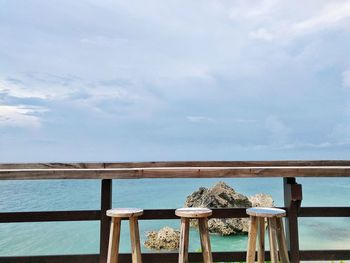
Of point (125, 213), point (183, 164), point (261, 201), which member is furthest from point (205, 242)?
point (261, 201)

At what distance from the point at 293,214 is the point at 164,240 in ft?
17.6

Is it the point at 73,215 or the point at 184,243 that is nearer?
the point at 184,243

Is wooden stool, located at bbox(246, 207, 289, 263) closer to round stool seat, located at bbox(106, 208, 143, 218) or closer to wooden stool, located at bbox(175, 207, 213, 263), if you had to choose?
wooden stool, located at bbox(175, 207, 213, 263)

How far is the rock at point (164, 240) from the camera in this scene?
6754mm

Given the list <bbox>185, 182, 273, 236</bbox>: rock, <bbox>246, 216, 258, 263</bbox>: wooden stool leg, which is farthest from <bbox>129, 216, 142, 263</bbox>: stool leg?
<bbox>185, 182, 273, 236</bbox>: rock

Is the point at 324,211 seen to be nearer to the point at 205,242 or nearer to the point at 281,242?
the point at 281,242

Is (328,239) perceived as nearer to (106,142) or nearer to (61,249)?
(61,249)

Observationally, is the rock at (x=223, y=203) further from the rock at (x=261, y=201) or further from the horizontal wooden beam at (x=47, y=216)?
the horizontal wooden beam at (x=47, y=216)

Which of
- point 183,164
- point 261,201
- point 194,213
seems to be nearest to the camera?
point 194,213

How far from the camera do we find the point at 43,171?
1.84 meters

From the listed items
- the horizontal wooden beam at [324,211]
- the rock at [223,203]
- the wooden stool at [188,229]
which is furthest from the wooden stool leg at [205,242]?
the rock at [223,203]

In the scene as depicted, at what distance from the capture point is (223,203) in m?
8.00

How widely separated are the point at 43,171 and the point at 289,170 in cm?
174

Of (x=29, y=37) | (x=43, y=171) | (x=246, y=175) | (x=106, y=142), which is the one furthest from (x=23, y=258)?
(x=106, y=142)
